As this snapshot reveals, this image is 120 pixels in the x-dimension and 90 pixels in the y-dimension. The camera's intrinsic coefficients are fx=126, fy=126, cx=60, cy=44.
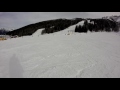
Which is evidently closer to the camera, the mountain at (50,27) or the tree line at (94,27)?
the tree line at (94,27)

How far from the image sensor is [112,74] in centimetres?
525

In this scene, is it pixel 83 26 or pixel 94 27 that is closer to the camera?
pixel 83 26

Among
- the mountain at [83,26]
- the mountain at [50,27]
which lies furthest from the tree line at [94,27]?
the mountain at [50,27]

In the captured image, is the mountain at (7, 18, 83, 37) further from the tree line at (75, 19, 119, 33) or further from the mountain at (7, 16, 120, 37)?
the tree line at (75, 19, 119, 33)

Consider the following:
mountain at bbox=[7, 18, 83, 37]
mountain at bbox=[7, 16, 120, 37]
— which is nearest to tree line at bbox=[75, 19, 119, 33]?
mountain at bbox=[7, 16, 120, 37]

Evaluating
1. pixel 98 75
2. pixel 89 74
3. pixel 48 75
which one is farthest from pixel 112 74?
pixel 48 75

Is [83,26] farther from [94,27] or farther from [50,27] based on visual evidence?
[50,27]

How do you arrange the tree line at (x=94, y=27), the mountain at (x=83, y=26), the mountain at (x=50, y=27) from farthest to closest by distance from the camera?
the mountain at (x=50, y=27) < the mountain at (x=83, y=26) < the tree line at (x=94, y=27)

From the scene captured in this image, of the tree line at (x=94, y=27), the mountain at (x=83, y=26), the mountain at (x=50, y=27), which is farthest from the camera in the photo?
the mountain at (x=50, y=27)

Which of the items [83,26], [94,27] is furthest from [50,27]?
[94,27]

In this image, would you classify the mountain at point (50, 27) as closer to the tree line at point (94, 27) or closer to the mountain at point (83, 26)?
the mountain at point (83, 26)

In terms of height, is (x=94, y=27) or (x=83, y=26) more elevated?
(x=83, y=26)
